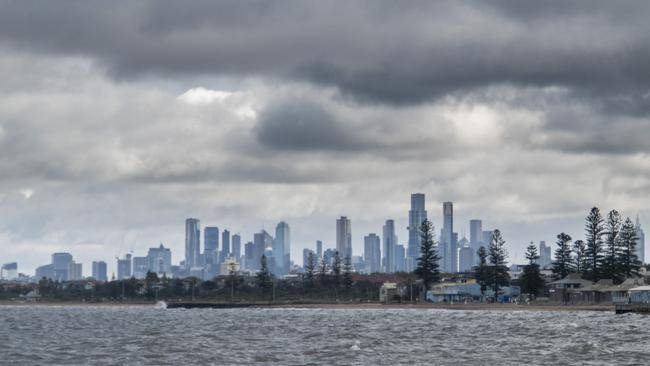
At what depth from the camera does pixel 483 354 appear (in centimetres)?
8488

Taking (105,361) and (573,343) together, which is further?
(573,343)

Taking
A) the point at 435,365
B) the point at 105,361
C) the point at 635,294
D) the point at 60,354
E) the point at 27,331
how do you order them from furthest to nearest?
1. the point at 635,294
2. the point at 27,331
3. the point at 60,354
4. the point at 105,361
5. the point at 435,365

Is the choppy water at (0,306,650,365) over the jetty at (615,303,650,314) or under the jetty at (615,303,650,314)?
under

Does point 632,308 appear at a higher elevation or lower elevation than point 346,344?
higher

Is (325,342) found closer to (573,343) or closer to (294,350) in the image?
(294,350)

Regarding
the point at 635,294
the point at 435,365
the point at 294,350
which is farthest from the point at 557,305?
the point at 435,365

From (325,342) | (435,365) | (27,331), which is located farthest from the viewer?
(27,331)

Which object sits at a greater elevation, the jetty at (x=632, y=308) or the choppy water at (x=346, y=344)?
the jetty at (x=632, y=308)

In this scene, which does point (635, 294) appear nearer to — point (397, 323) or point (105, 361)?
point (397, 323)

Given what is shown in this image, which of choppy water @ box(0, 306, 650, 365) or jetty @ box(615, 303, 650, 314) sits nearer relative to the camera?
choppy water @ box(0, 306, 650, 365)

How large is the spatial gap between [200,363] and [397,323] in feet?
208

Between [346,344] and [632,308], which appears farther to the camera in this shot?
[632,308]

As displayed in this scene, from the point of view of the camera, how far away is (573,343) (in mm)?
95125

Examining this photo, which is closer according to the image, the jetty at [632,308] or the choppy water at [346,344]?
the choppy water at [346,344]
